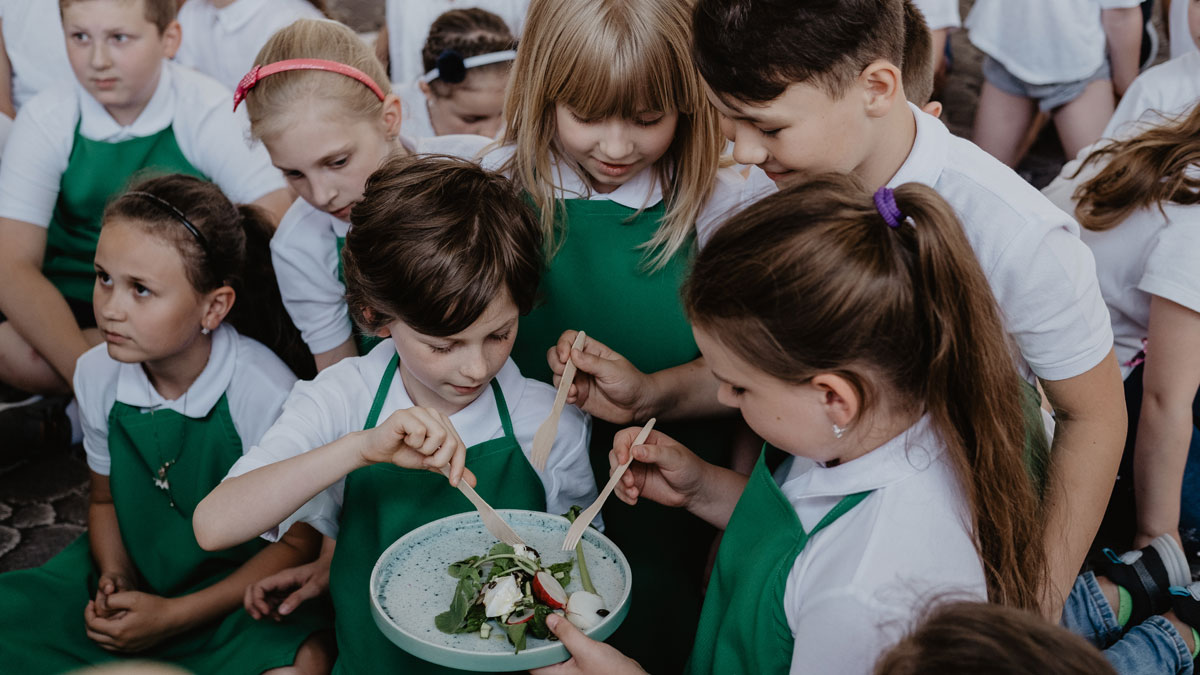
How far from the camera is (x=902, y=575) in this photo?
Answer: 1104mm

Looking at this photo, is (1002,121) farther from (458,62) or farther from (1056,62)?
(458,62)

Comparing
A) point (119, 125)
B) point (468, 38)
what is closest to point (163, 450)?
point (119, 125)

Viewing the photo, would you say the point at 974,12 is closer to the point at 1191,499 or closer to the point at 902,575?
the point at 1191,499

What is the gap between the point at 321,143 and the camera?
195 centimetres

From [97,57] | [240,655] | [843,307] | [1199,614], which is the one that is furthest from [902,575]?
[97,57]

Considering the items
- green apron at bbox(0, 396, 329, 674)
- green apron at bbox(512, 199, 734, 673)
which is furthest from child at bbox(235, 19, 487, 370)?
green apron at bbox(512, 199, 734, 673)

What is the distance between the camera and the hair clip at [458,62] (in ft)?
→ 8.70

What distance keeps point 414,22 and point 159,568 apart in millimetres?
2060

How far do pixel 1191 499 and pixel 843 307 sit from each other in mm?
1461

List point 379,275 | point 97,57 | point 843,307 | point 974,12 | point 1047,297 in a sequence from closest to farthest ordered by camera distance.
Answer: point 843,307 → point 1047,297 → point 379,275 → point 97,57 → point 974,12

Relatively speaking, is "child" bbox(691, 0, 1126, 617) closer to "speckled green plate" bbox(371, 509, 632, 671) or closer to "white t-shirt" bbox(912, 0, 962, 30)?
"speckled green plate" bbox(371, 509, 632, 671)

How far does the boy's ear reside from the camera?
1377mm

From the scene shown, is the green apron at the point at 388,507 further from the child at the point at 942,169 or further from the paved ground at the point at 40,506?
the paved ground at the point at 40,506

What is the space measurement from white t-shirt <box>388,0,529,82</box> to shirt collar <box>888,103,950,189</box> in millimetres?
1945
